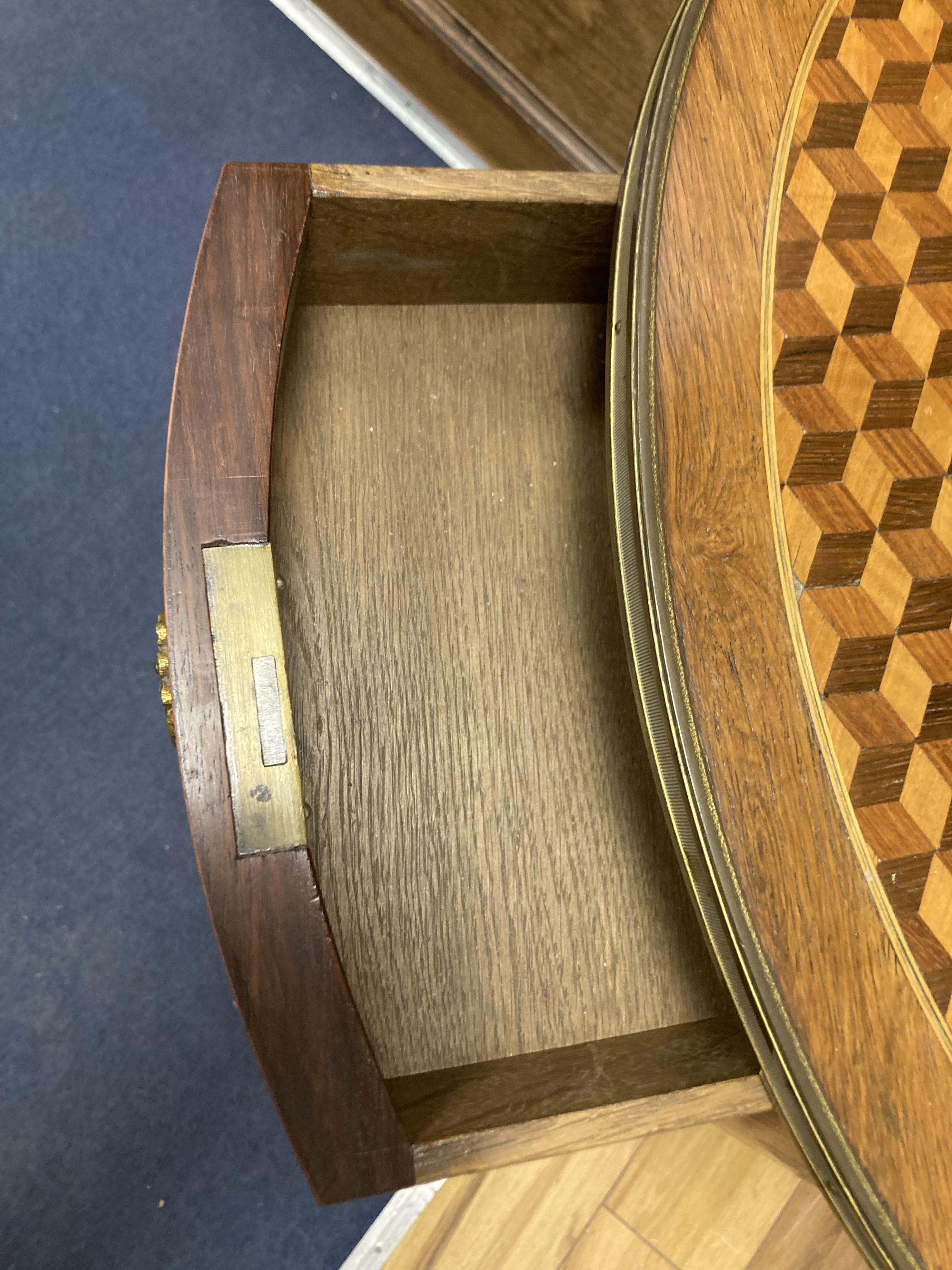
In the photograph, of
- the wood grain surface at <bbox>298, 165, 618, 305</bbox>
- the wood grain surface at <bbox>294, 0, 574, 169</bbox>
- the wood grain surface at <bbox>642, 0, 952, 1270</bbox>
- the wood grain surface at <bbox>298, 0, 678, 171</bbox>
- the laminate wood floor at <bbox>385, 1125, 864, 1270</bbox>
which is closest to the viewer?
the wood grain surface at <bbox>642, 0, 952, 1270</bbox>

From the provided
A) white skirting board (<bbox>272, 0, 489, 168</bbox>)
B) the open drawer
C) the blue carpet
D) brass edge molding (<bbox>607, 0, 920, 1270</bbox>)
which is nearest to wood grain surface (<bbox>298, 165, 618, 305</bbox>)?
the open drawer

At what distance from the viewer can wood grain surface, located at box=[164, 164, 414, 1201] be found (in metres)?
0.52

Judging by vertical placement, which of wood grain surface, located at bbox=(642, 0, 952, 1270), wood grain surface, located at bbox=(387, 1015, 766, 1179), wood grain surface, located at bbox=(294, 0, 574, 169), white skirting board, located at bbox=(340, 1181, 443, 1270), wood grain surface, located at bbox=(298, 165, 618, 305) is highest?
wood grain surface, located at bbox=(294, 0, 574, 169)

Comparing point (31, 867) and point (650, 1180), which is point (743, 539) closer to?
point (650, 1180)

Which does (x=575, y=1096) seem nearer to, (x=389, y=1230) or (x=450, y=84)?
(x=389, y=1230)

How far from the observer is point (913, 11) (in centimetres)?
63

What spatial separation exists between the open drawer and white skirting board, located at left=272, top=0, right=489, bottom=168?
81 centimetres

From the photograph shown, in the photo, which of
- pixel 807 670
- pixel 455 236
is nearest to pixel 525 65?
pixel 455 236

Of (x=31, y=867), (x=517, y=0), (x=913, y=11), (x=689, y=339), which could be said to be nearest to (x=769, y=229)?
(x=689, y=339)

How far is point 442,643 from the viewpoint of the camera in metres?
0.75

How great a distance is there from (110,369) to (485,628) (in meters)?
0.85

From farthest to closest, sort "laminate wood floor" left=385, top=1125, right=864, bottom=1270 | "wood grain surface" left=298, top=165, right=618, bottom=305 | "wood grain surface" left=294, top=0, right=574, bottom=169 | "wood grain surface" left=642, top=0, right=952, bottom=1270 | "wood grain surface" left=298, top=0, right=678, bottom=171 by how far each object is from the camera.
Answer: "wood grain surface" left=294, top=0, right=574, bottom=169 < "wood grain surface" left=298, top=0, right=678, bottom=171 < "laminate wood floor" left=385, top=1125, right=864, bottom=1270 < "wood grain surface" left=298, top=165, right=618, bottom=305 < "wood grain surface" left=642, top=0, right=952, bottom=1270

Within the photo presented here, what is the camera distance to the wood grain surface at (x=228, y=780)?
522mm

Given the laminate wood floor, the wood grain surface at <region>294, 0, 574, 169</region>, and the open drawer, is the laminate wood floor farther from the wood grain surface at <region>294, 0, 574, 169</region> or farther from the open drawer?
the wood grain surface at <region>294, 0, 574, 169</region>
